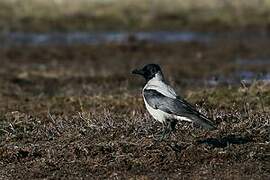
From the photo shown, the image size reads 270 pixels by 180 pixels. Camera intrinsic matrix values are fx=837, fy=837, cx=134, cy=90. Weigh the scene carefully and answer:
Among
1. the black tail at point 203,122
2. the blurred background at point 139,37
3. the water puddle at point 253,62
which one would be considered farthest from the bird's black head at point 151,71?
the water puddle at point 253,62

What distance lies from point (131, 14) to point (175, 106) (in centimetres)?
3900

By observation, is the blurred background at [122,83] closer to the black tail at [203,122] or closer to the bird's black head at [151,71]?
the black tail at [203,122]

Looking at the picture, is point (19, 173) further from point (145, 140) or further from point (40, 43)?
point (40, 43)

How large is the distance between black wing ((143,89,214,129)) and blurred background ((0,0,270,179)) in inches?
22.0

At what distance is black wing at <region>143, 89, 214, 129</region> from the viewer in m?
9.16

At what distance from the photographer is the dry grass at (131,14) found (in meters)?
43.6

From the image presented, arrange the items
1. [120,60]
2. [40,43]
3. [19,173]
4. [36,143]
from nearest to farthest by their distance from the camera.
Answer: [19,173] → [36,143] → [120,60] → [40,43]

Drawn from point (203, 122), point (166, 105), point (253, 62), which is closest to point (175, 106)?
point (166, 105)

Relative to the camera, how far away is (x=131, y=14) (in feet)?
157

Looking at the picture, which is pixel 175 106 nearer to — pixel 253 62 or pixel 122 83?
pixel 122 83

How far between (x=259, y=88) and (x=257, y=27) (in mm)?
27690

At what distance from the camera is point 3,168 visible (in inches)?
382

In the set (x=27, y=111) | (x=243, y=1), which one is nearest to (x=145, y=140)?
(x=27, y=111)

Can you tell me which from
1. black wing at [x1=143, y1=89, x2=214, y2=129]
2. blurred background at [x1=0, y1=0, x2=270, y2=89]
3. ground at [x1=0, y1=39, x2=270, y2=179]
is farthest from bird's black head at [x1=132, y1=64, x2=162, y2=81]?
blurred background at [x1=0, y1=0, x2=270, y2=89]
